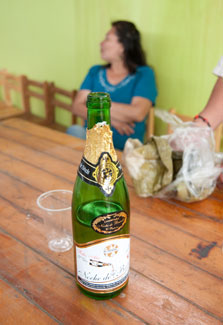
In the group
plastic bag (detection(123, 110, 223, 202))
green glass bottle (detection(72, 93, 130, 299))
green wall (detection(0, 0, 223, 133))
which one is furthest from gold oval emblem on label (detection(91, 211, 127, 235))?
green wall (detection(0, 0, 223, 133))

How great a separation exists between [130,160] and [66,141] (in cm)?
51

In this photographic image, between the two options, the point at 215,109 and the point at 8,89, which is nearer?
the point at 215,109

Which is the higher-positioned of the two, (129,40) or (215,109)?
(129,40)

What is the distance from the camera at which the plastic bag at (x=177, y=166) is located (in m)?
0.89

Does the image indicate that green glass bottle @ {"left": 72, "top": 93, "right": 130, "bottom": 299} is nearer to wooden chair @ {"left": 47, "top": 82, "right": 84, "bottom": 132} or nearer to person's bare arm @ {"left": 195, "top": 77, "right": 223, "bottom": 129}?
person's bare arm @ {"left": 195, "top": 77, "right": 223, "bottom": 129}

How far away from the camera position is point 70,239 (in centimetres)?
75

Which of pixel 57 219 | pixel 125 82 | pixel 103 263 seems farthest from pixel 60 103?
pixel 103 263

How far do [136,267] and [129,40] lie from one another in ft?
5.25

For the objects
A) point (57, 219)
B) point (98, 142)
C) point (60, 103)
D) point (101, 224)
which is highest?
point (98, 142)

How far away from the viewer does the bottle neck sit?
516mm

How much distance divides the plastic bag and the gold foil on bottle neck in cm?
37

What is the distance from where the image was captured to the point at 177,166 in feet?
3.01

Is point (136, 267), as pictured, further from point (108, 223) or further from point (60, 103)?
point (60, 103)

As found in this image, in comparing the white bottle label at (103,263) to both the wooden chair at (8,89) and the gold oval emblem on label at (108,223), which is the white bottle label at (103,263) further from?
the wooden chair at (8,89)
